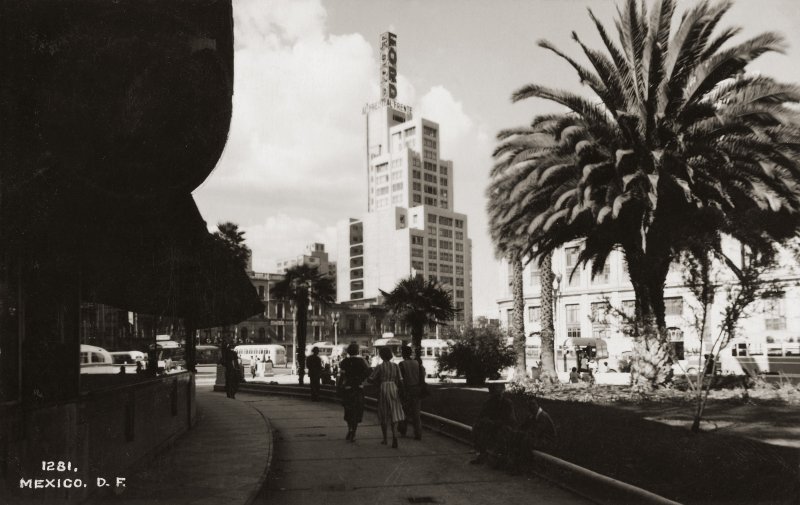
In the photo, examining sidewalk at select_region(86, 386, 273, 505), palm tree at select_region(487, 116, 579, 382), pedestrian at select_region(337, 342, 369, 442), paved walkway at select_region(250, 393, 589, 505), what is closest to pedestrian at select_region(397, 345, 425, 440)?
paved walkway at select_region(250, 393, 589, 505)

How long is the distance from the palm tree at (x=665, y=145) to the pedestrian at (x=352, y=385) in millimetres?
6806

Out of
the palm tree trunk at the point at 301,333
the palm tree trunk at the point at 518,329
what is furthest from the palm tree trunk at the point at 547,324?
the palm tree trunk at the point at 301,333

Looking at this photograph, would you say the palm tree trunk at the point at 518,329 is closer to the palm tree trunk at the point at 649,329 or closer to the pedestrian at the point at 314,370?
the pedestrian at the point at 314,370

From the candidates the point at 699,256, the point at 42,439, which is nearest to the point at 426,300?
the point at 699,256

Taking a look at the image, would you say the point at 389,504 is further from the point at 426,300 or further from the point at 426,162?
the point at 426,162

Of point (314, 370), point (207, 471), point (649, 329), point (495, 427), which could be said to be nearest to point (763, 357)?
point (649, 329)

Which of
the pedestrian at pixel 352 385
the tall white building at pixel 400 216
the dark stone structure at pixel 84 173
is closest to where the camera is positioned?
the dark stone structure at pixel 84 173

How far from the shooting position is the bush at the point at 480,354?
2902 cm

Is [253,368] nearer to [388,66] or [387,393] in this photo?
[387,393]

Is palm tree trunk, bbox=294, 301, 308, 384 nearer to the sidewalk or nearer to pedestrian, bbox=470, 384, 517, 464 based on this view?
the sidewalk

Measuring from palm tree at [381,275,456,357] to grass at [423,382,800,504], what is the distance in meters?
18.2

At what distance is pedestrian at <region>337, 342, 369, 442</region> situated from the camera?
40.5ft

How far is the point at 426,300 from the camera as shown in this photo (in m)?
36.7

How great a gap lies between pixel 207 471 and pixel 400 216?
142m
